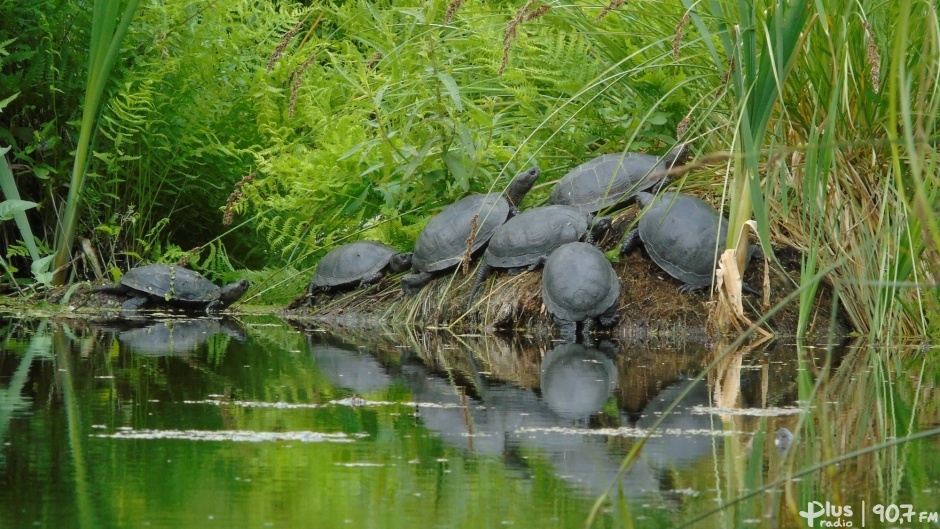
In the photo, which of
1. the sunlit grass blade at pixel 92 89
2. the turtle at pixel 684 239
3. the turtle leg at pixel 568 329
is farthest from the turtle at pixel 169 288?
the turtle at pixel 684 239

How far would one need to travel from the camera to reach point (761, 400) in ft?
11.5

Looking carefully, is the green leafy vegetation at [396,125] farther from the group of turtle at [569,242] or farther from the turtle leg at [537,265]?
the turtle leg at [537,265]

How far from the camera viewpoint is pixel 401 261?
681 cm

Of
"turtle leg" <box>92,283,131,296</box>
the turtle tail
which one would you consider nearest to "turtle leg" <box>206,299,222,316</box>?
"turtle leg" <box>92,283,131,296</box>

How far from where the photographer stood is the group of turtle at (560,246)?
5879 mm

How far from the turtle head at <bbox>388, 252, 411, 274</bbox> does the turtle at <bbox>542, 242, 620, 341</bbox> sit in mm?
1063

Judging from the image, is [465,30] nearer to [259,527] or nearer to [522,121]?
[522,121]

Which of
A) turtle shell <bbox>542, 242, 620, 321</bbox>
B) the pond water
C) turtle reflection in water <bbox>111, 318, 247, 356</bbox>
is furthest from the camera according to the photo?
turtle shell <bbox>542, 242, 620, 321</bbox>

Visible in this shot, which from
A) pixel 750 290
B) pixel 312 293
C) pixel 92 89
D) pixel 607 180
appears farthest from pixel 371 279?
pixel 750 290

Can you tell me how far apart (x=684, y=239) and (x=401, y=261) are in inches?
69.3

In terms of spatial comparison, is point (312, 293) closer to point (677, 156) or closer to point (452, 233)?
point (452, 233)

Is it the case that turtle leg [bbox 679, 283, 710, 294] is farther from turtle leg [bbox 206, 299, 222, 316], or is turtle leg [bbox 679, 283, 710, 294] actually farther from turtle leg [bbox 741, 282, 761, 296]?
turtle leg [bbox 206, 299, 222, 316]

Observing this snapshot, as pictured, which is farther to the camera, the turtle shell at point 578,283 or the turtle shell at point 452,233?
the turtle shell at point 452,233

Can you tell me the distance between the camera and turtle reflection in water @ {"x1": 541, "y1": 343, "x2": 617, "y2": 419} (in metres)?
3.39
